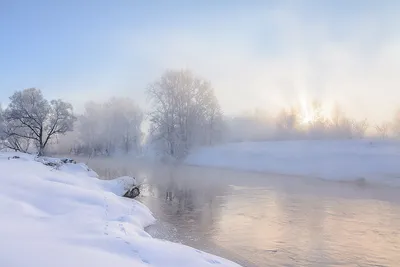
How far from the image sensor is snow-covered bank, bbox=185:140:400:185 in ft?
119

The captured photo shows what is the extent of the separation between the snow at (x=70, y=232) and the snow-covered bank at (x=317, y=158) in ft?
90.8

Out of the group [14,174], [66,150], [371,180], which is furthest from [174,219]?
[66,150]

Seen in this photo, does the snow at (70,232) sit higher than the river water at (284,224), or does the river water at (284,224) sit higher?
the snow at (70,232)

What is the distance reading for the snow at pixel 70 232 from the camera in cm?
664

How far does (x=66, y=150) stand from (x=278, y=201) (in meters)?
79.7

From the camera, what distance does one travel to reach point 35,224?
9484 millimetres

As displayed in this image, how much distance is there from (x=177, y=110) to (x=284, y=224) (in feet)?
149

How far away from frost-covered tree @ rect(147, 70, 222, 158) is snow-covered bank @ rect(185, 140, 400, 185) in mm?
3604

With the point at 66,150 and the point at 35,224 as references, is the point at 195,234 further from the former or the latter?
the point at 66,150

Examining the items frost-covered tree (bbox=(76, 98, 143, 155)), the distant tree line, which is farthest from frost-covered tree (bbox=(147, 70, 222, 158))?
frost-covered tree (bbox=(76, 98, 143, 155))

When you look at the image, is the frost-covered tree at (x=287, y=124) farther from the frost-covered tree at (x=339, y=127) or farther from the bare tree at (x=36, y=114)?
the bare tree at (x=36, y=114)

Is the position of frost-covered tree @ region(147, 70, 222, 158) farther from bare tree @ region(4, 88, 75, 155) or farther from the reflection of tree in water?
the reflection of tree in water

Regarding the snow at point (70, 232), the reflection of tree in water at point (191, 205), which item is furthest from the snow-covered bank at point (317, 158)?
the snow at point (70, 232)

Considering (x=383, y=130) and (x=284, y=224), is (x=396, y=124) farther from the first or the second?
(x=284, y=224)
